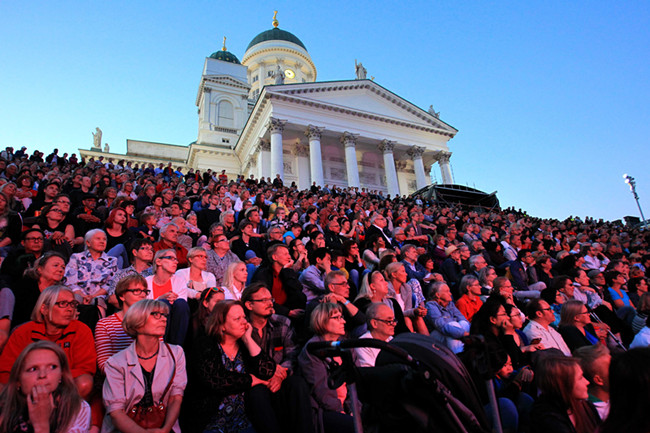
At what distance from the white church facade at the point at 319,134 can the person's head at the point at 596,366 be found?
23.6m

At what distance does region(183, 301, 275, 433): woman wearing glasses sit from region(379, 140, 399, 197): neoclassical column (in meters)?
25.7

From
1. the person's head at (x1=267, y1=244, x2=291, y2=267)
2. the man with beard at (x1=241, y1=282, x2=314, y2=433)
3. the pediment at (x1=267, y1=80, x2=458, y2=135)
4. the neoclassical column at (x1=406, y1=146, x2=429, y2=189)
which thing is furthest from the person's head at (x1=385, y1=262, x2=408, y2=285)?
the neoclassical column at (x1=406, y1=146, x2=429, y2=189)

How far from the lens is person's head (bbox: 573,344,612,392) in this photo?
275 cm

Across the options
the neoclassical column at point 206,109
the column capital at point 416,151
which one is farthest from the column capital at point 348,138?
the neoclassical column at point 206,109

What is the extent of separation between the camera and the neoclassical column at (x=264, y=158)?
2908cm

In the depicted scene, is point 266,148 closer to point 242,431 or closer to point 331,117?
point 331,117

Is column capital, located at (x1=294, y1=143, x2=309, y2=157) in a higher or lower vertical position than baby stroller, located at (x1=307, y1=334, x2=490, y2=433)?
higher

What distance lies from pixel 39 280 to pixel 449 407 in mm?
4061

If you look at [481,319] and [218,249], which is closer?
[481,319]

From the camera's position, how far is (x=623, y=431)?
141 centimetres

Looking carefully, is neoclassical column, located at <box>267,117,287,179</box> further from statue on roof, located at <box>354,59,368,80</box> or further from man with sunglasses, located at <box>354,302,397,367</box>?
man with sunglasses, located at <box>354,302,397,367</box>

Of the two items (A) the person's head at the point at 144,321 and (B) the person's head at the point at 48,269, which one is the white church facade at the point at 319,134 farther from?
(A) the person's head at the point at 144,321

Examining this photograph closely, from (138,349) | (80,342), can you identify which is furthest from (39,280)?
(138,349)

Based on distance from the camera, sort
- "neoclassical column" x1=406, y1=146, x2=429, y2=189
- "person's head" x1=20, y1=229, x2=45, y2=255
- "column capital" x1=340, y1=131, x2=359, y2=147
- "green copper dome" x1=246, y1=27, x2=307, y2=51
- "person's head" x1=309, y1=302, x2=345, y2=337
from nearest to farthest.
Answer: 1. "person's head" x1=309, y1=302, x2=345, y2=337
2. "person's head" x1=20, y1=229, x2=45, y2=255
3. "column capital" x1=340, y1=131, x2=359, y2=147
4. "neoclassical column" x1=406, y1=146, x2=429, y2=189
5. "green copper dome" x1=246, y1=27, x2=307, y2=51
